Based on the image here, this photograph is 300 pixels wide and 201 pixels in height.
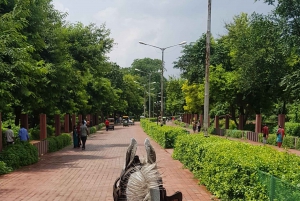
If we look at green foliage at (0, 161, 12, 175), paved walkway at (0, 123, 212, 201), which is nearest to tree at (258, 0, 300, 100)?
paved walkway at (0, 123, 212, 201)

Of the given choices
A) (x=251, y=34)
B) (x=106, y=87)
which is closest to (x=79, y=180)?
(x=251, y=34)

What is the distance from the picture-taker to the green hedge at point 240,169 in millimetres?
5750

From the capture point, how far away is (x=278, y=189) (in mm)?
4957

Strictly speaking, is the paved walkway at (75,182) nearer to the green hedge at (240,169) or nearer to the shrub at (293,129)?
the green hedge at (240,169)

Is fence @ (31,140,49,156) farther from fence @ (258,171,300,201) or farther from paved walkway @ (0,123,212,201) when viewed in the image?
fence @ (258,171,300,201)

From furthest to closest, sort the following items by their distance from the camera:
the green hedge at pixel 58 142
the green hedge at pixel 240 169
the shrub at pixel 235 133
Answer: the shrub at pixel 235 133 → the green hedge at pixel 58 142 → the green hedge at pixel 240 169

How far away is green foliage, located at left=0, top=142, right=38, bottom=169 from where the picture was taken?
12.9 metres

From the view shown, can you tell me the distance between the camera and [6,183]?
1056 cm

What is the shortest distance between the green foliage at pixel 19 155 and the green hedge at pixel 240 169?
673 cm

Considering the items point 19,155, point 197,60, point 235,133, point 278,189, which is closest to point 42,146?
point 19,155

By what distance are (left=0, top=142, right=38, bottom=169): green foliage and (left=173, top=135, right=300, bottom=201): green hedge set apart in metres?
6.73

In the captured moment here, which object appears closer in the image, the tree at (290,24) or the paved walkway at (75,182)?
the paved walkway at (75,182)

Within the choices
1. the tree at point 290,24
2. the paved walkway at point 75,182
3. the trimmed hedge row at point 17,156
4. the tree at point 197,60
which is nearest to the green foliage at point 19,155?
the trimmed hedge row at point 17,156

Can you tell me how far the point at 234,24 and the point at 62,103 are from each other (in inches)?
847
